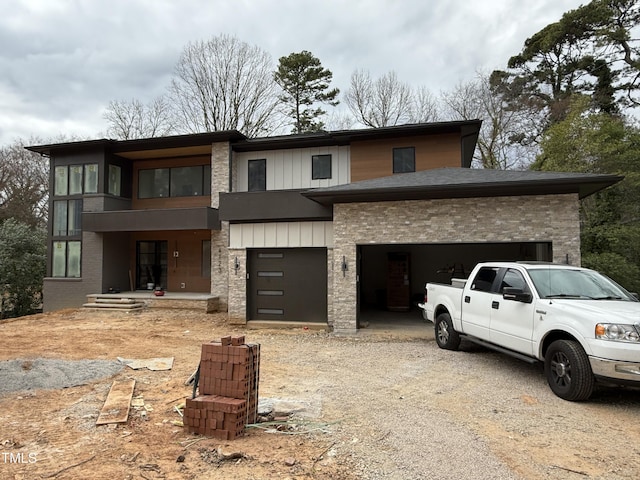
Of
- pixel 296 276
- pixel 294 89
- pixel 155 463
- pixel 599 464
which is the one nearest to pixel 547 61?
pixel 294 89

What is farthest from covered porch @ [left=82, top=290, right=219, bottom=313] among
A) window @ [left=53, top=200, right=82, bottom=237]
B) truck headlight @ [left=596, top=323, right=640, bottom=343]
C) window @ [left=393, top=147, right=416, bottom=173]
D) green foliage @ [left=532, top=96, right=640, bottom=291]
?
green foliage @ [left=532, top=96, right=640, bottom=291]

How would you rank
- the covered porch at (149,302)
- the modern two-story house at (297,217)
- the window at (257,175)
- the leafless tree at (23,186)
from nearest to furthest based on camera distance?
the modern two-story house at (297,217) → the covered porch at (149,302) → the window at (257,175) → the leafless tree at (23,186)

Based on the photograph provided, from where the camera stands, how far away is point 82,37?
12.3 meters

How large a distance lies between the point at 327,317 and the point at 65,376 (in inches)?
277

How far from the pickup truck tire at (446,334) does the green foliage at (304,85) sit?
22.1 m

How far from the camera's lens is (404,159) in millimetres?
15078

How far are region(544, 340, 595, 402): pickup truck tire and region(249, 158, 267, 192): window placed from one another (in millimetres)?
12989

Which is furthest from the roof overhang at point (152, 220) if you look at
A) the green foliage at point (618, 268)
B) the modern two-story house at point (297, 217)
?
the green foliage at point (618, 268)

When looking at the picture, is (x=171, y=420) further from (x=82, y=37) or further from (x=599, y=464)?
(x=82, y=37)

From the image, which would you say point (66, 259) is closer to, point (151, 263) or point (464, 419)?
point (151, 263)

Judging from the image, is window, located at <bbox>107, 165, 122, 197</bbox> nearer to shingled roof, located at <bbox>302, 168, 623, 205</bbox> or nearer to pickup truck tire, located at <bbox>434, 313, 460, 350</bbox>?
shingled roof, located at <bbox>302, 168, 623, 205</bbox>

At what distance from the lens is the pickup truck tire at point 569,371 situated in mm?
5441

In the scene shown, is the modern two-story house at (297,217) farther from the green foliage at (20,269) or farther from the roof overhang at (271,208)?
the green foliage at (20,269)

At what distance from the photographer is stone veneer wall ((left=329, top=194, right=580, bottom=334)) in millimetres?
10086
